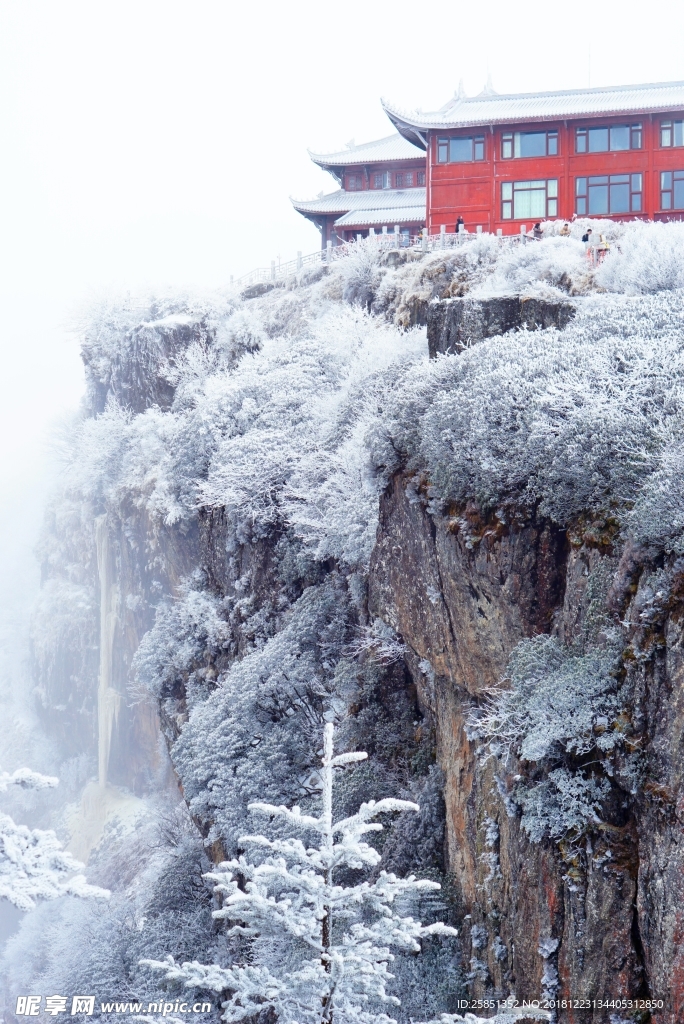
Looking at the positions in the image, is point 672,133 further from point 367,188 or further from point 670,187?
point 367,188

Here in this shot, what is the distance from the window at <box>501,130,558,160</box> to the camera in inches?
1209

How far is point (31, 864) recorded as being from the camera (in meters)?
6.63

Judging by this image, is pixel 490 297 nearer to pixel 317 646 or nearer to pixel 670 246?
pixel 670 246

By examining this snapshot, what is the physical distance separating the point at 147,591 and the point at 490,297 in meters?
15.4

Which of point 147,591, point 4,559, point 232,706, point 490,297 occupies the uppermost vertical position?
point 490,297

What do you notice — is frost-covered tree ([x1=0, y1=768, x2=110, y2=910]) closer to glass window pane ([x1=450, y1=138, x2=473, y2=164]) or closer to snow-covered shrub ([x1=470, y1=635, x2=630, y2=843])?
snow-covered shrub ([x1=470, y1=635, x2=630, y2=843])

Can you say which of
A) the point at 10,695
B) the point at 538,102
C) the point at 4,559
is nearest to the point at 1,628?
the point at 10,695

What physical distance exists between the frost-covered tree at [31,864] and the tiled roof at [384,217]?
37831 mm

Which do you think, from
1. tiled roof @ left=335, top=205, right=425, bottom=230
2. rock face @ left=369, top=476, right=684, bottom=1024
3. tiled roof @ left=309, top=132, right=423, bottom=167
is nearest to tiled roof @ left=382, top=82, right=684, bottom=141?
tiled roof @ left=335, top=205, right=425, bottom=230

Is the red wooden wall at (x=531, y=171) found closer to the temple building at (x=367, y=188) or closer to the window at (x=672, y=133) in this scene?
the window at (x=672, y=133)

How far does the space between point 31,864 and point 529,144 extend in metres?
29.8

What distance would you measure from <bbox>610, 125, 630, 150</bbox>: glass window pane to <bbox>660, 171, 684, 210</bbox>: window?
1.63 metres

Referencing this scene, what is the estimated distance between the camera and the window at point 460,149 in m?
31.2

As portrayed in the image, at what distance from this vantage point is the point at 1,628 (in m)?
52.8
